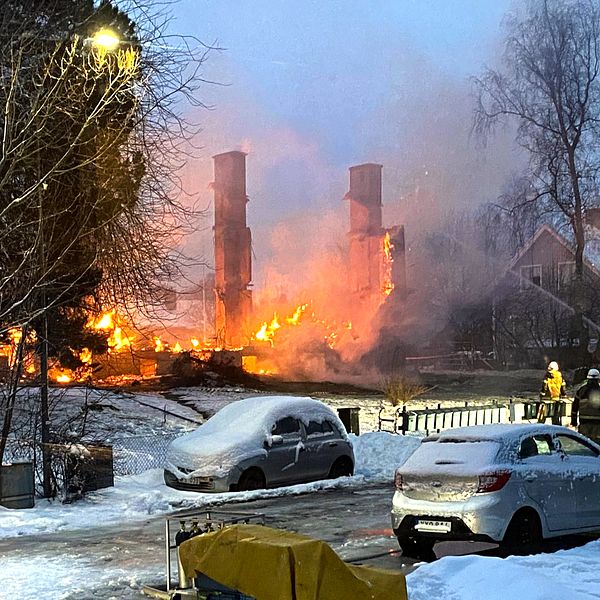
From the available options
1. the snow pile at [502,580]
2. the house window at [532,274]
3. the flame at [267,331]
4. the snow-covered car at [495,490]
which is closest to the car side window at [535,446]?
the snow-covered car at [495,490]

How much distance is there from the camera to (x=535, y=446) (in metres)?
10.1

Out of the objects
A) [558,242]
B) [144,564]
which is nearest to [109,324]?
[144,564]

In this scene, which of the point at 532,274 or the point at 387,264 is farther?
the point at 532,274

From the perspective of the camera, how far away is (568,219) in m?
35.9

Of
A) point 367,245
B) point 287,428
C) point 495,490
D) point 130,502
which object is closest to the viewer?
point 495,490

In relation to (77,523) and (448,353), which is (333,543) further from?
(448,353)

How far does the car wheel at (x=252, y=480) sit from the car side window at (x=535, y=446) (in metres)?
6.13

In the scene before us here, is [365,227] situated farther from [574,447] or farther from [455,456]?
[455,456]

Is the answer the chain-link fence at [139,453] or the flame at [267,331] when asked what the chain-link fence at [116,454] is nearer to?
the chain-link fence at [139,453]

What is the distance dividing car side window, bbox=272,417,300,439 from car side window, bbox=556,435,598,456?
6075 millimetres

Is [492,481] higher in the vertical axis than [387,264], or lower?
lower

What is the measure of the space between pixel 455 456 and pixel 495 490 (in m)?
0.69

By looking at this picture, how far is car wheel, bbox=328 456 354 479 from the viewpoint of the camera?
1633 cm

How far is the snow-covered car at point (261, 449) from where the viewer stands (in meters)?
14.6
